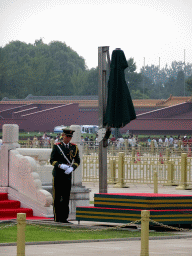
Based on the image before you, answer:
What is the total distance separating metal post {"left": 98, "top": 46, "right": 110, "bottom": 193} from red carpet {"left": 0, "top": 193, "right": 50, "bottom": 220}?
1.24m

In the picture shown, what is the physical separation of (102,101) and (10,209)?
246 centimetres

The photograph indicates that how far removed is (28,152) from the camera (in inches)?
441

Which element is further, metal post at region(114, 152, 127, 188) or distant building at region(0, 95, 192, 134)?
distant building at region(0, 95, 192, 134)

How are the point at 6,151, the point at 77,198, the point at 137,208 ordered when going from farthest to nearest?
1. the point at 77,198
2. the point at 6,151
3. the point at 137,208

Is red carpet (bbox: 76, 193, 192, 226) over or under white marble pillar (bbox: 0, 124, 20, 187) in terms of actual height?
under

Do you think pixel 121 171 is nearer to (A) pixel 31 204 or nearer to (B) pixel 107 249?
(A) pixel 31 204

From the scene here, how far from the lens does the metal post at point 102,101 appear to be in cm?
973

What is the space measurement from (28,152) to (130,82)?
267 feet

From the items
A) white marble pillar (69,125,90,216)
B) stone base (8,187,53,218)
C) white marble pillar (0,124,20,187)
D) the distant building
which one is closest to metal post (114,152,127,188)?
white marble pillar (69,125,90,216)

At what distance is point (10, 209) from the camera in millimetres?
10125

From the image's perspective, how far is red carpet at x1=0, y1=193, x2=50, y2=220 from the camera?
9891 millimetres

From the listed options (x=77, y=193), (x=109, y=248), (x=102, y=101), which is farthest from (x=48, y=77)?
(x=109, y=248)

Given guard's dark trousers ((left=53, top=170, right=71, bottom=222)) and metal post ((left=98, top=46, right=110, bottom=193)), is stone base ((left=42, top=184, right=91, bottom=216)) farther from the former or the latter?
guard's dark trousers ((left=53, top=170, right=71, bottom=222))

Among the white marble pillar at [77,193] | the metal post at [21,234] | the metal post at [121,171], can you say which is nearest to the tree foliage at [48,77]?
the metal post at [121,171]
